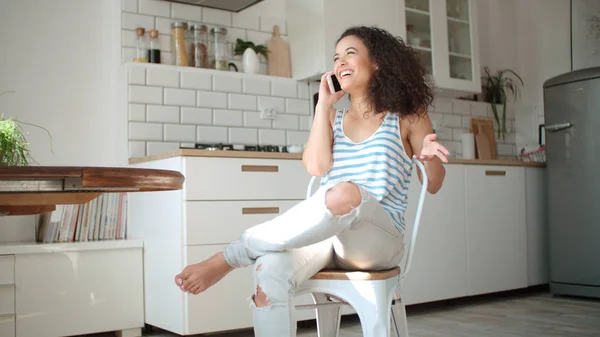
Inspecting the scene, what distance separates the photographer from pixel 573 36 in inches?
177

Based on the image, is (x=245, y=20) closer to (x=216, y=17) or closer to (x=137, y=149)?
(x=216, y=17)

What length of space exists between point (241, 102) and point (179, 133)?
0.40 meters

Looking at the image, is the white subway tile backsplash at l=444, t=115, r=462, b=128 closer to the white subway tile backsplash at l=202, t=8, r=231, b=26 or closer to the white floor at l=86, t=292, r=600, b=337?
the white floor at l=86, t=292, r=600, b=337

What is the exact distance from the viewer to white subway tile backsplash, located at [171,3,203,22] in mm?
3449

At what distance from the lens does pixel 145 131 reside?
3246mm

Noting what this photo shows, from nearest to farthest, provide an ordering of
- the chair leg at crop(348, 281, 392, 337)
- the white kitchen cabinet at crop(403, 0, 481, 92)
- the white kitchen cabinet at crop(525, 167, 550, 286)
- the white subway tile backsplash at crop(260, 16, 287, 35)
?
1. the chair leg at crop(348, 281, 392, 337)
2. the white subway tile backsplash at crop(260, 16, 287, 35)
3. the white kitchen cabinet at crop(403, 0, 481, 92)
4. the white kitchen cabinet at crop(525, 167, 550, 286)

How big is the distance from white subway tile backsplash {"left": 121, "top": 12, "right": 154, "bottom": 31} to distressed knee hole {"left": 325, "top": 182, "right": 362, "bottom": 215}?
2.15 meters

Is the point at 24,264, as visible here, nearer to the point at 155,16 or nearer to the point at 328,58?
the point at 155,16

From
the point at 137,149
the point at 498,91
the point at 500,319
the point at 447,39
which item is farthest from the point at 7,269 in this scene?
the point at 498,91

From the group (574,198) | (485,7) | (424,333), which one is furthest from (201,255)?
(485,7)

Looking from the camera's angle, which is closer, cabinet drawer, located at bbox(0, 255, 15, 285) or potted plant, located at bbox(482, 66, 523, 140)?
cabinet drawer, located at bbox(0, 255, 15, 285)

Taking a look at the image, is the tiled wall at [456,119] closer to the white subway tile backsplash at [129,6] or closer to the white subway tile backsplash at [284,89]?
the white subway tile backsplash at [284,89]

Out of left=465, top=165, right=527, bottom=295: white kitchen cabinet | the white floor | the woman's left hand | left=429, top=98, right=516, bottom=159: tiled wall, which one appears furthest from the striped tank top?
left=429, top=98, right=516, bottom=159: tiled wall

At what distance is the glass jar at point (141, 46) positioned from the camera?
330 centimetres
